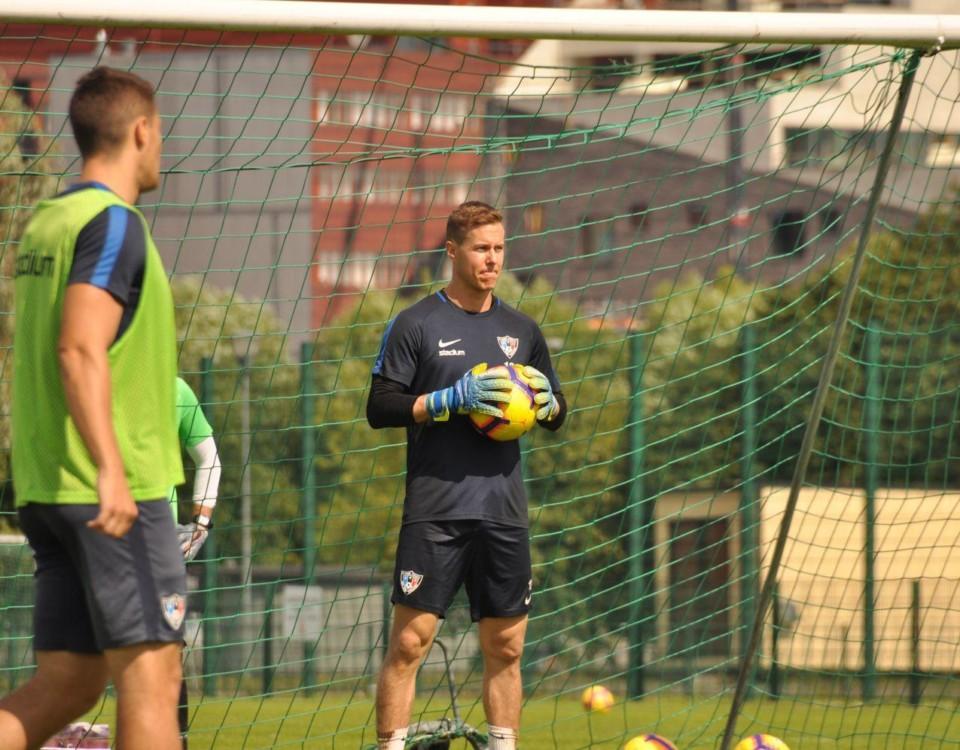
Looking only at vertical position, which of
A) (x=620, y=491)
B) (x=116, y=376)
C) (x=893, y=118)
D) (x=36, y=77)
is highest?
(x=36, y=77)

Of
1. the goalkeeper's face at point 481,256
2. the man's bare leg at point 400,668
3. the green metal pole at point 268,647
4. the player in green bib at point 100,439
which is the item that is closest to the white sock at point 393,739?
the man's bare leg at point 400,668

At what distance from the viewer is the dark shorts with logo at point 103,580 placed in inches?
121

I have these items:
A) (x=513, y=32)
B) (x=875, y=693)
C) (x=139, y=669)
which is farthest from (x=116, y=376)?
(x=875, y=693)

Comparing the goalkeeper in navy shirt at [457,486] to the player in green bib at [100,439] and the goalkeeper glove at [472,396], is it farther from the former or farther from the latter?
the player in green bib at [100,439]

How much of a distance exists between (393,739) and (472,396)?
1.15 metres

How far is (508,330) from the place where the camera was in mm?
4918

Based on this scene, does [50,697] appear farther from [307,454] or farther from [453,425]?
[307,454]

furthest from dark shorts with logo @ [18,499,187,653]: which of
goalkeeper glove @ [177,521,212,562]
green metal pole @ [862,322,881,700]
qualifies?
green metal pole @ [862,322,881,700]

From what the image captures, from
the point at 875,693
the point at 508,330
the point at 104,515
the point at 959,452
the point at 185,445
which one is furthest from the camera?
the point at 959,452

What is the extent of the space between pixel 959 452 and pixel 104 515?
1011cm

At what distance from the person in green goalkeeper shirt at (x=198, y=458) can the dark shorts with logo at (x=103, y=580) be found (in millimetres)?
2152

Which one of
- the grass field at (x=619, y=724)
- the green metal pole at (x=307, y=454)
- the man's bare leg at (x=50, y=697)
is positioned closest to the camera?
the man's bare leg at (x=50, y=697)

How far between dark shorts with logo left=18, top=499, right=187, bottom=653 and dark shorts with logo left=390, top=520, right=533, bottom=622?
158cm

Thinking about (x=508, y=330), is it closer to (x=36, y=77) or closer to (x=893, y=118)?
(x=893, y=118)
